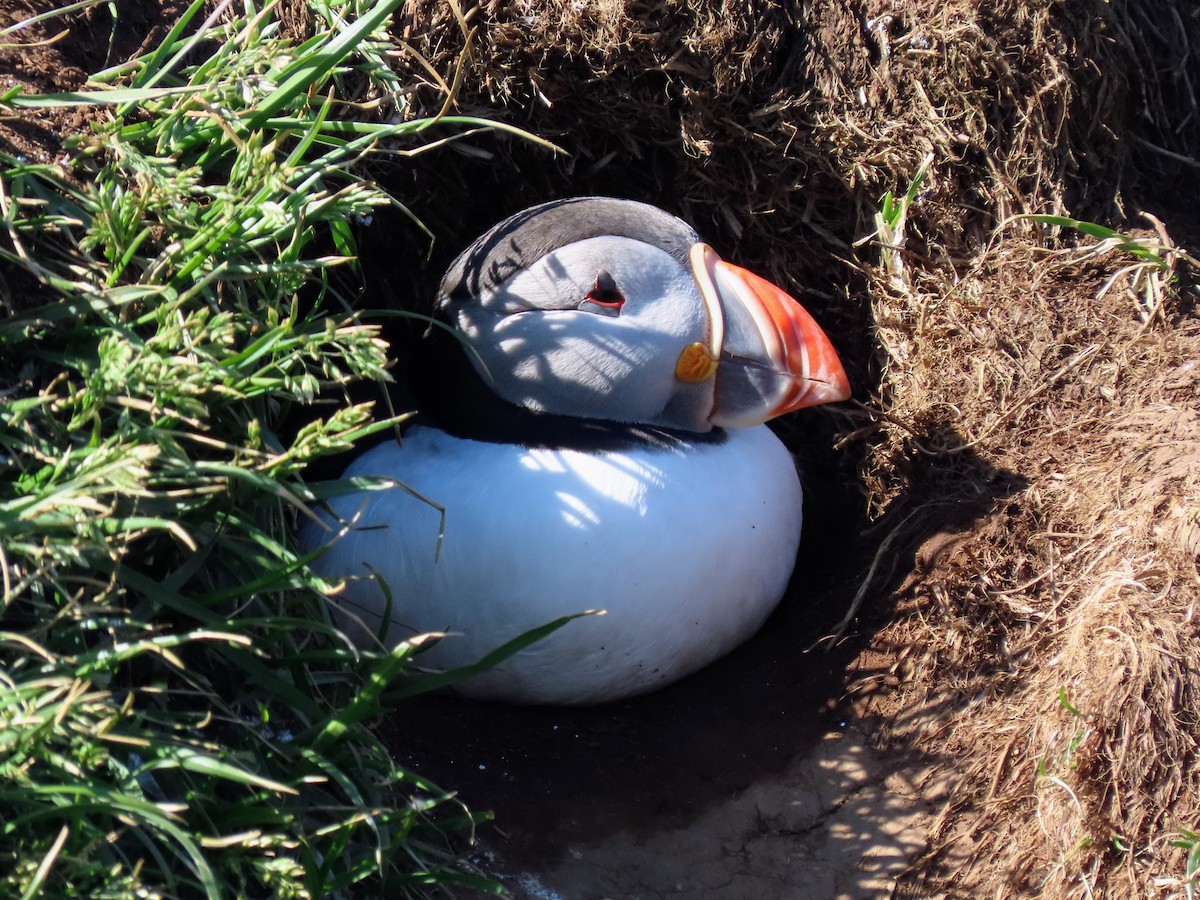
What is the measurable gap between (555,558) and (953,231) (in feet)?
5.75

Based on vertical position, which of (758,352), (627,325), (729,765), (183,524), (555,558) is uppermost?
(183,524)

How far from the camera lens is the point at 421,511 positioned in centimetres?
266

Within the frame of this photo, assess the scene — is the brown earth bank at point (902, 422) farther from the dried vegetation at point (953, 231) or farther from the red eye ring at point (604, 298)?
the red eye ring at point (604, 298)

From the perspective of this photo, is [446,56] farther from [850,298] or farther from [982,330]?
[982,330]

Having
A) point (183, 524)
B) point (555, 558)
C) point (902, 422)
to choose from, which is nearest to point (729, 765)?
point (555, 558)

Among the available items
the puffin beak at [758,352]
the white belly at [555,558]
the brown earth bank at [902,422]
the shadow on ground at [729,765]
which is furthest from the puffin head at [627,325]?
the shadow on ground at [729,765]

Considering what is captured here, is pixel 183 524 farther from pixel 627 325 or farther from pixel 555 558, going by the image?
pixel 627 325

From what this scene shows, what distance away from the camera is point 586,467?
2709 millimetres

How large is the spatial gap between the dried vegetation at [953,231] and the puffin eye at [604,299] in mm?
702

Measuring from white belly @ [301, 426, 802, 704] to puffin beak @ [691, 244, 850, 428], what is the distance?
0.20 m

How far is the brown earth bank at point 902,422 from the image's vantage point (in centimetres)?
242

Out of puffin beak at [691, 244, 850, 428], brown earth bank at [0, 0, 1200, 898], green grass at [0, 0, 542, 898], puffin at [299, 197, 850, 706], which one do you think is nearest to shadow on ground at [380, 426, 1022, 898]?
brown earth bank at [0, 0, 1200, 898]

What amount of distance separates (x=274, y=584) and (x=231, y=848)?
0.44 metres

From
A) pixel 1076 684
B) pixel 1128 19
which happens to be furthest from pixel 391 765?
pixel 1128 19
